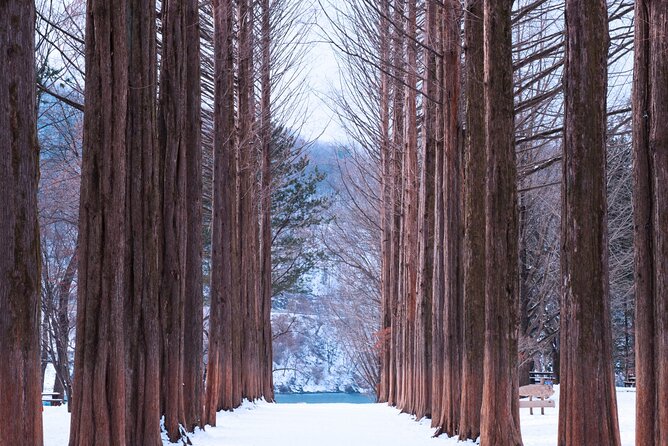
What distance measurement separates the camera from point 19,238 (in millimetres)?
6309

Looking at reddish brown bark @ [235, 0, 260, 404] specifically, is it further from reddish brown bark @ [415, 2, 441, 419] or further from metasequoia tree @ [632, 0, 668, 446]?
metasequoia tree @ [632, 0, 668, 446]

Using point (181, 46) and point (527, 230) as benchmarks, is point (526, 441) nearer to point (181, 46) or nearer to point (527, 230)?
point (181, 46)

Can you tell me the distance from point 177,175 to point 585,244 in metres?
5.80

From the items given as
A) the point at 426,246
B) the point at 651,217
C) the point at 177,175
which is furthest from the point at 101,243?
the point at 426,246

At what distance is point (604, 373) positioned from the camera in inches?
299

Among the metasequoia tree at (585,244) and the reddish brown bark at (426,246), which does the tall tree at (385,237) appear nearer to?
the reddish brown bark at (426,246)

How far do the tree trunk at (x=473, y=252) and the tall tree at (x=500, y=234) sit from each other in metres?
1.58

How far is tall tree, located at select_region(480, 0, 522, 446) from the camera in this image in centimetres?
998

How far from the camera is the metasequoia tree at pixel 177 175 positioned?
11.3 meters

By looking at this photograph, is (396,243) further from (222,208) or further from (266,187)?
(222,208)

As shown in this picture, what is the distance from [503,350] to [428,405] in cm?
839

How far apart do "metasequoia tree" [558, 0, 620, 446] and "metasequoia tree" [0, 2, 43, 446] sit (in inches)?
168

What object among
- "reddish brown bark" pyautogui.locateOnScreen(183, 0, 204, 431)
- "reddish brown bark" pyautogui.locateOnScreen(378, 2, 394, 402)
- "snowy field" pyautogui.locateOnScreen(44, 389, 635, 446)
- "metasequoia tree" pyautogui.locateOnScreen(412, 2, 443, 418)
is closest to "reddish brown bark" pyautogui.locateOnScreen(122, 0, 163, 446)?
"snowy field" pyautogui.locateOnScreen(44, 389, 635, 446)

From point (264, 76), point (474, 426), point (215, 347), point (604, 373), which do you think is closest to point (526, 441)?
point (474, 426)
